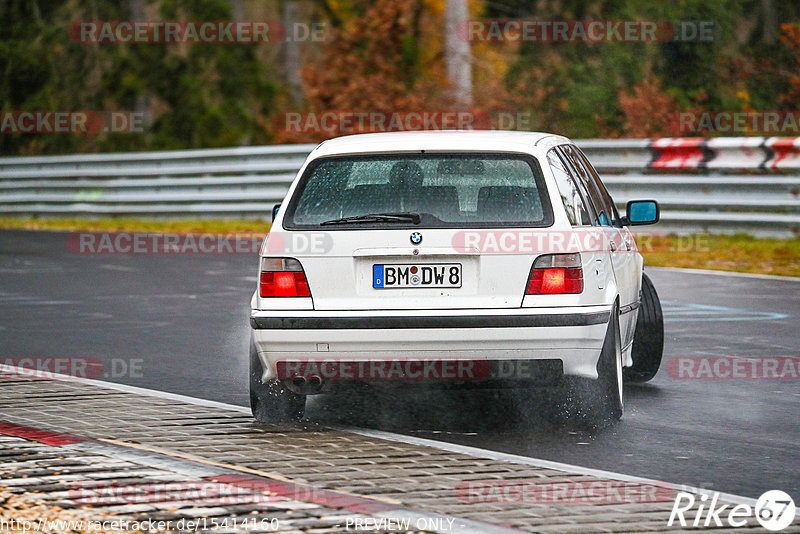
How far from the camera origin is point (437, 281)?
782 centimetres

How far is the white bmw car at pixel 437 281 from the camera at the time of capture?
7750 mm

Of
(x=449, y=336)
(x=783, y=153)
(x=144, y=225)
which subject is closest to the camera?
(x=449, y=336)

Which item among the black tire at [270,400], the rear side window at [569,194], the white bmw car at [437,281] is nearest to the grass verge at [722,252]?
the rear side window at [569,194]

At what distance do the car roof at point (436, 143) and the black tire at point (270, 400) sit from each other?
45.9 inches

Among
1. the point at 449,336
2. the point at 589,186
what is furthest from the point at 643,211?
the point at 449,336

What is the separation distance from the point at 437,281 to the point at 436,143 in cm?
84

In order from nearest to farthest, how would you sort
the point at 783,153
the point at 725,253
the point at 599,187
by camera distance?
the point at 599,187 < the point at 725,253 < the point at 783,153

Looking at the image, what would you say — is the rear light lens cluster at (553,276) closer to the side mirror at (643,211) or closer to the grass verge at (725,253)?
the side mirror at (643,211)

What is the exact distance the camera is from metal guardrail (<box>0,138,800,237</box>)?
62.9 ft

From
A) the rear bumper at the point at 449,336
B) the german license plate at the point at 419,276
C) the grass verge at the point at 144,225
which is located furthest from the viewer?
the grass verge at the point at 144,225

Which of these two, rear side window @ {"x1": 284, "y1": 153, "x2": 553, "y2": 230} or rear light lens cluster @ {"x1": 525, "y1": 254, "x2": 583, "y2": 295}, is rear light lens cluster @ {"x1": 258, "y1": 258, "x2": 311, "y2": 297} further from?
rear light lens cluster @ {"x1": 525, "y1": 254, "x2": 583, "y2": 295}

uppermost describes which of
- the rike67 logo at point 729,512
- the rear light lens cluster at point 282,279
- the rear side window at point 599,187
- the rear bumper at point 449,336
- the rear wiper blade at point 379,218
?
the rear side window at point 599,187

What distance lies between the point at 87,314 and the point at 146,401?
5052 mm

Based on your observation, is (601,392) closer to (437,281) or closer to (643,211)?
(437,281)
